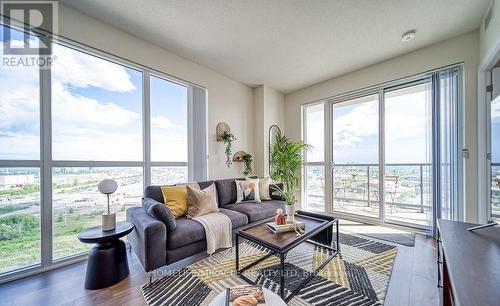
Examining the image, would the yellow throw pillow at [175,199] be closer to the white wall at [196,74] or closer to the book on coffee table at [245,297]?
the white wall at [196,74]

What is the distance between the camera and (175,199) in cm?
249

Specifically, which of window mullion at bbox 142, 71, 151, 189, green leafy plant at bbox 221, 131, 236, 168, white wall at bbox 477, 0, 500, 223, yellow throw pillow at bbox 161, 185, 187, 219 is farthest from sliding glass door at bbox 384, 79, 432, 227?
window mullion at bbox 142, 71, 151, 189

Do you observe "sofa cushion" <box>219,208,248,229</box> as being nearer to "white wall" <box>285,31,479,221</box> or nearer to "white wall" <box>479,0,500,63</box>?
"white wall" <box>285,31,479,221</box>

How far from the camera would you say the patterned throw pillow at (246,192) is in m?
3.29

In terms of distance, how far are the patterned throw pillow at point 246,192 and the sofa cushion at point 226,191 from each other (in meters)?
0.08

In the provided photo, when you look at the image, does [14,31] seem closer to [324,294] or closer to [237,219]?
[237,219]

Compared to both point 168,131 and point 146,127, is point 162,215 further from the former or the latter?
point 168,131

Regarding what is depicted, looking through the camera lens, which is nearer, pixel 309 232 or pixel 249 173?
pixel 309 232

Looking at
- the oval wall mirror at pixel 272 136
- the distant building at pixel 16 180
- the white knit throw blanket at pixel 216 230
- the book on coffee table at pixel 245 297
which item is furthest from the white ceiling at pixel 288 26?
the book on coffee table at pixel 245 297

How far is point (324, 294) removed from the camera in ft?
5.49

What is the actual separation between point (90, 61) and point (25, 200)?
1.69 m

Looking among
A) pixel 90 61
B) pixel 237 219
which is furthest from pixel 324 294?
pixel 90 61

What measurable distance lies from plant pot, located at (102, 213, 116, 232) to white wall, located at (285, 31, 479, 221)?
4.11m

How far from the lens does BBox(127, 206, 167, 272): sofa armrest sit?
1789mm
